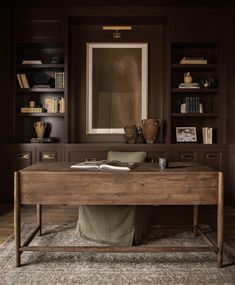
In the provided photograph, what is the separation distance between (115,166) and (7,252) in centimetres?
109

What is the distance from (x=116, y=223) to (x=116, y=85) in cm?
258

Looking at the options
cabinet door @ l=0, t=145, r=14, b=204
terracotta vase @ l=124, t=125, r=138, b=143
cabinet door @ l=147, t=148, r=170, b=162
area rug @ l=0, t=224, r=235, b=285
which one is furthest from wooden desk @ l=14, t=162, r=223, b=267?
terracotta vase @ l=124, t=125, r=138, b=143

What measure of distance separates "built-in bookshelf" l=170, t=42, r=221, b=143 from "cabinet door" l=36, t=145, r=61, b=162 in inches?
62.9

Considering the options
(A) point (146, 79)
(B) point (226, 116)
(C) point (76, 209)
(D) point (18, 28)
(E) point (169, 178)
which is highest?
(D) point (18, 28)

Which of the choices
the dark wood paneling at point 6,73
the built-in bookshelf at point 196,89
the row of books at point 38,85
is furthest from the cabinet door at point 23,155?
the built-in bookshelf at point 196,89

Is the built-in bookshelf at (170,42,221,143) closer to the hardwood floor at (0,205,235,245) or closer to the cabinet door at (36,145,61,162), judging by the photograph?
the hardwood floor at (0,205,235,245)

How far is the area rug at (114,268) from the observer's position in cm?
239

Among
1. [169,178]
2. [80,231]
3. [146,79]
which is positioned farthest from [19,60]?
[169,178]

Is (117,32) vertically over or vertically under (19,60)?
over

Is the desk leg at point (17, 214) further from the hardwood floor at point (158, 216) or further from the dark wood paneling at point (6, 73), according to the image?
the dark wood paneling at point (6, 73)

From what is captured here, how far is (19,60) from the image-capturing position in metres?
5.03

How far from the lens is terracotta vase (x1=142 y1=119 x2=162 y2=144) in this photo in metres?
4.87

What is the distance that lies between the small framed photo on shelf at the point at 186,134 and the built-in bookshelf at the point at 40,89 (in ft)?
5.08

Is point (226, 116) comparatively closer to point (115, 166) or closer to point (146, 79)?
point (146, 79)
